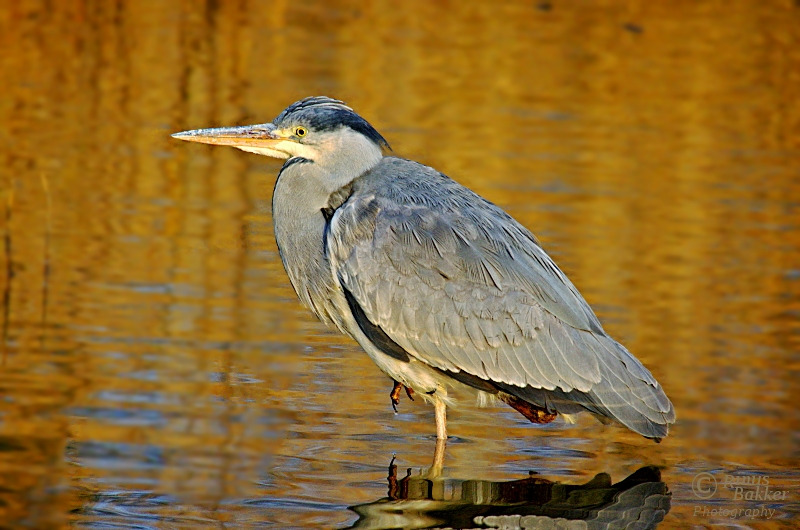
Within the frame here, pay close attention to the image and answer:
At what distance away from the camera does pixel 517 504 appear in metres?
5.64

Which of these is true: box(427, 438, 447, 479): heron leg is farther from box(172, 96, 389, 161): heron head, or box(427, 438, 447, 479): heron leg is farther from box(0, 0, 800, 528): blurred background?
box(172, 96, 389, 161): heron head

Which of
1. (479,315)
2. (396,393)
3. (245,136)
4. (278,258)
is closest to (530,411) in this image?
(479,315)

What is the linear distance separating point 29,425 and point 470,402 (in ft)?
7.53

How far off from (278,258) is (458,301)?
350 centimetres

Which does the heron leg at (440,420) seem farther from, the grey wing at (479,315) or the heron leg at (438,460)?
the grey wing at (479,315)

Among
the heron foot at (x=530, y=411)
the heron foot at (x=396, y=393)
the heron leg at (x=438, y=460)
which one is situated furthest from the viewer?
the heron foot at (x=396, y=393)

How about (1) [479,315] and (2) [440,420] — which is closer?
(1) [479,315]

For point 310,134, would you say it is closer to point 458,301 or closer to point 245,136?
point 245,136

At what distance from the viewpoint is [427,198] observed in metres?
6.14

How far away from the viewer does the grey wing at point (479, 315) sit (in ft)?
19.5

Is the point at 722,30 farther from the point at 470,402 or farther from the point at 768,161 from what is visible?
the point at 470,402

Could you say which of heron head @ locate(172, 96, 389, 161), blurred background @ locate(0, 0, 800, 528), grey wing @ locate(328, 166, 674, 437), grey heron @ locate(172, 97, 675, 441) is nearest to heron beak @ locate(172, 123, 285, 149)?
heron head @ locate(172, 96, 389, 161)

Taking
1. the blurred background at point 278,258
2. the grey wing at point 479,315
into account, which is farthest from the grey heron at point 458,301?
the blurred background at point 278,258

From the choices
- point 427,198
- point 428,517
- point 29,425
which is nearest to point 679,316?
point 427,198
